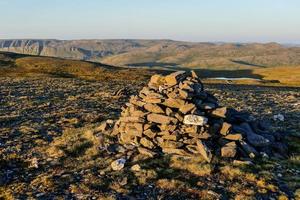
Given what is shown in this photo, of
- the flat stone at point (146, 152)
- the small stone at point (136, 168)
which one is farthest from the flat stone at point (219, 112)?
the small stone at point (136, 168)

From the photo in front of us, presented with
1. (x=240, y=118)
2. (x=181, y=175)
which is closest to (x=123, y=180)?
(x=181, y=175)

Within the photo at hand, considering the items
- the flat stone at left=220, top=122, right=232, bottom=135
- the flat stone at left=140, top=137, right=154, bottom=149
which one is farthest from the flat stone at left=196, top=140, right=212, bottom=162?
the flat stone at left=140, top=137, right=154, bottom=149

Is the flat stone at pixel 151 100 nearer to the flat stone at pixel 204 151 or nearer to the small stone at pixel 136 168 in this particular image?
the flat stone at pixel 204 151

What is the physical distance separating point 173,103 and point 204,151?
4265 mm

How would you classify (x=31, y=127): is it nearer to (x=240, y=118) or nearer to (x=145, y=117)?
(x=145, y=117)

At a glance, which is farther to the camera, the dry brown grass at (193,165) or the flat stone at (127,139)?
the flat stone at (127,139)

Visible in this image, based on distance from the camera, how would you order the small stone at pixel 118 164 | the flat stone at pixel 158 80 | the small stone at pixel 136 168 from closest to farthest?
the small stone at pixel 136 168, the small stone at pixel 118 164, the flat stone at pixel 158 80

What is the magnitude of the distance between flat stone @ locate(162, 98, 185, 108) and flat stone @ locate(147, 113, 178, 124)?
1145 millimetres

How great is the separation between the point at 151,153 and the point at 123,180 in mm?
3049

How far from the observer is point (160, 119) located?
2195cm

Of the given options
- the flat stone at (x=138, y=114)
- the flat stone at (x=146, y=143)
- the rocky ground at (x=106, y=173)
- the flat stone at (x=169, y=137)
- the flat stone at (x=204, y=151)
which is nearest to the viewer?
the rocky ground at (x=106, y=173)

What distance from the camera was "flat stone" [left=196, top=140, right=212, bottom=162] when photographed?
19.3m

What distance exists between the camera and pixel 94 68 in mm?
118938

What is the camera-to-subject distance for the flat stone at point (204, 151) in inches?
761
